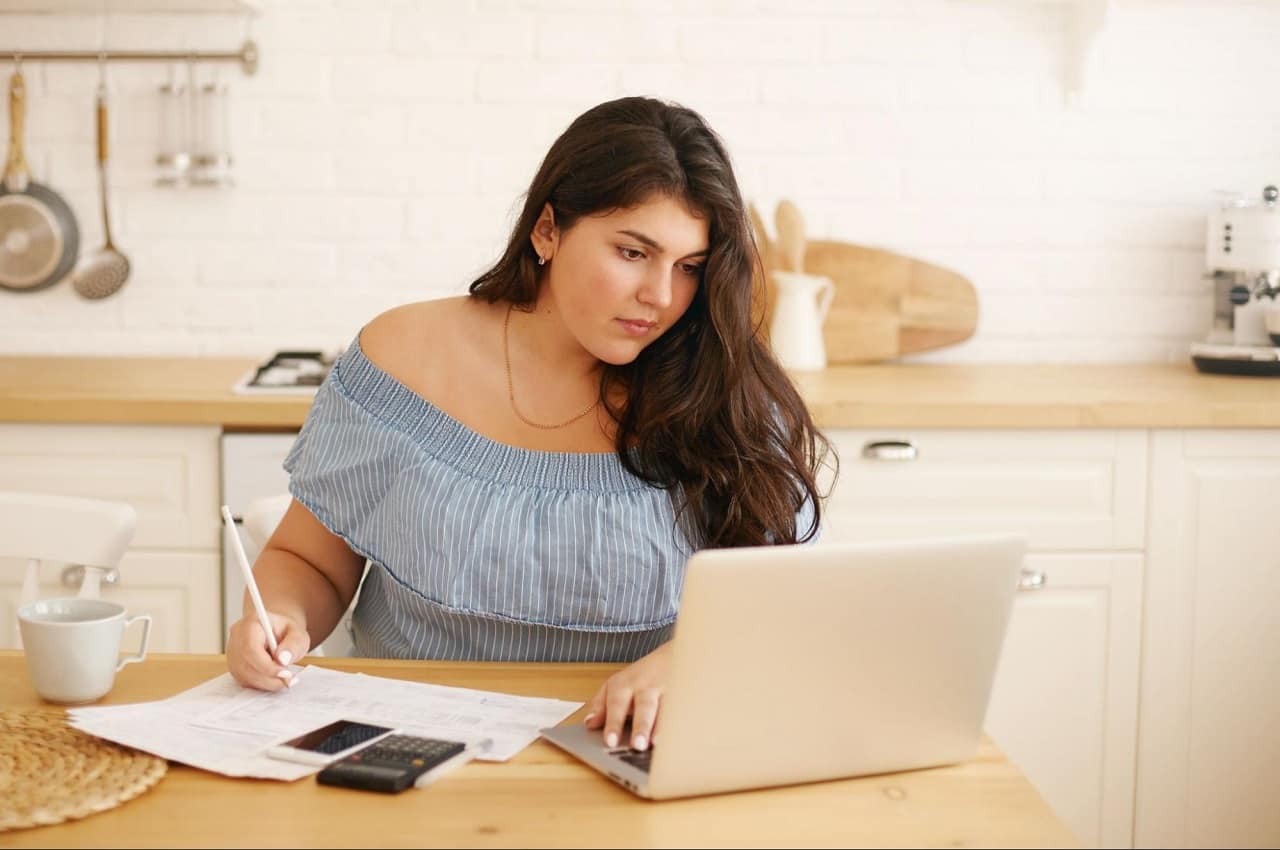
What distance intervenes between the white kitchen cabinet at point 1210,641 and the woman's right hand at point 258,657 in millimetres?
1716

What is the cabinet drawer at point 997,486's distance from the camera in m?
2.48

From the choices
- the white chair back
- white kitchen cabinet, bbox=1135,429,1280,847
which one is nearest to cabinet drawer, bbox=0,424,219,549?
the white chair back

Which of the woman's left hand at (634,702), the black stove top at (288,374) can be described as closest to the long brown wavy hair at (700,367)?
the woman's left hand at (634,702)

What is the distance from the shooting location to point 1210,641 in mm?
2545

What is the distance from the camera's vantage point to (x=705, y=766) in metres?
1.04

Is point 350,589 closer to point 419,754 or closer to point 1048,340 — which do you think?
point 419,754

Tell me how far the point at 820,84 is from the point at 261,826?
2.39 m

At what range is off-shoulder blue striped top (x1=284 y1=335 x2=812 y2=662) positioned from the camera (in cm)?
153

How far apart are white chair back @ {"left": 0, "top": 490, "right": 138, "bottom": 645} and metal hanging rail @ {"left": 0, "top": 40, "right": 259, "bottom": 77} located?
5.00ft

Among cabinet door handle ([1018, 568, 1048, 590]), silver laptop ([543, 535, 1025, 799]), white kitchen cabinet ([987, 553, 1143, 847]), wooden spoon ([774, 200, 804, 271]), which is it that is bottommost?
white kitchen cabinet ([987, 553, 1143, 847])

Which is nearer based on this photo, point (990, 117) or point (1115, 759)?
point (1115, 759)

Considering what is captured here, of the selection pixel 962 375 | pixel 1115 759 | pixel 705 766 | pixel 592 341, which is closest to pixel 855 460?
pixel 962 375

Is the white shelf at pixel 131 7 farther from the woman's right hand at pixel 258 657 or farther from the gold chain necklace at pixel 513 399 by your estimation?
the woman's right hand at pixel 258 657

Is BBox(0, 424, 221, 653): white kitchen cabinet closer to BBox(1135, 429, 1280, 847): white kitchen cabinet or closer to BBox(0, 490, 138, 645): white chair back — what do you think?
BBox(0, 490, 138, 645): white chair back
